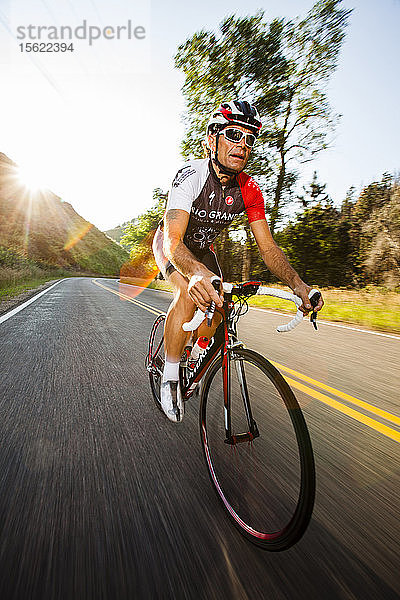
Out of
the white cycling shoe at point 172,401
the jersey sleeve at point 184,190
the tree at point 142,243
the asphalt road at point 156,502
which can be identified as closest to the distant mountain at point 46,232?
the tree at point 142,243

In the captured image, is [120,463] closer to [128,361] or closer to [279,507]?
[279,507]

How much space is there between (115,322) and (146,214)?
3746 cm

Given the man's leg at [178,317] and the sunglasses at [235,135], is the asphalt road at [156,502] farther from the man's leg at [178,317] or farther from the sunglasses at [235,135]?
the sunglasses at [235,135]

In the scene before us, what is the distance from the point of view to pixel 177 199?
2.58 meters

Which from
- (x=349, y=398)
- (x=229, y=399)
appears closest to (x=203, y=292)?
(x=229, y=399)

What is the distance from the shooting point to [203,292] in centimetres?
174

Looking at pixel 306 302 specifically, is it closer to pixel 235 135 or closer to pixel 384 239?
pixel 235 135

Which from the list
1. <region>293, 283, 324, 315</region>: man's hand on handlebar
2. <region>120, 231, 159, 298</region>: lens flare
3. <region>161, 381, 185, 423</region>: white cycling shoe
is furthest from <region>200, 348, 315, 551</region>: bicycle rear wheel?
<region>120, 231, 159, 298</region>: lens flare

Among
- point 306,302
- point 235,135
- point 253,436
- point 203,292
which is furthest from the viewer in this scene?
point 235,135

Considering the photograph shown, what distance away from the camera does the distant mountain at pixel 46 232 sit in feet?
262

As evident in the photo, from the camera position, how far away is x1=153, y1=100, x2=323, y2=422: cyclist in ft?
8.01

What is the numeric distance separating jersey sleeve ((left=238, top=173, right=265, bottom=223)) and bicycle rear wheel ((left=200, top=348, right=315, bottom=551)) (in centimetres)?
112

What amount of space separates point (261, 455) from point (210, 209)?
167 centimetres

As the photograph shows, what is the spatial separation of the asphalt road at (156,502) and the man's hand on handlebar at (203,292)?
1.07m
